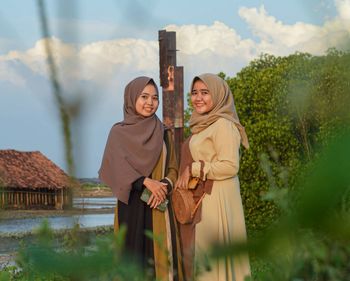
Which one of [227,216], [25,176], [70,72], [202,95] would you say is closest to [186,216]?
[227,216]

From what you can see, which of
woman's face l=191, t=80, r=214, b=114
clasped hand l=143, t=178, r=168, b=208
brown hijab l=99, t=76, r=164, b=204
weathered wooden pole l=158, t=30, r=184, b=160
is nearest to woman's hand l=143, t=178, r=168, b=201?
clasped hand l=143, t=178, r=168, b=208

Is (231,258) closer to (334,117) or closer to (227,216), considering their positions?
(334,117)

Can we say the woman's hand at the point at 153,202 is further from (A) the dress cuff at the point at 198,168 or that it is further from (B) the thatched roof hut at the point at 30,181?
(B) the thatched roof hut at the point at 30,181

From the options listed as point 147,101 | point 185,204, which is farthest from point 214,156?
point 147,101

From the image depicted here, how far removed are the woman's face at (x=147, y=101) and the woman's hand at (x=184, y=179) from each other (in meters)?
0.46

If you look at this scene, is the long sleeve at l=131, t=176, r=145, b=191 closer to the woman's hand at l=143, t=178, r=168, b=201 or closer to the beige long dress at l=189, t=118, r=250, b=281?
the woman's hand at l=143, t=178, r=168, b=201

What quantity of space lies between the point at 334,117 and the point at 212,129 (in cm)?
369

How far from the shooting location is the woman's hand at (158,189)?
13.2 ft

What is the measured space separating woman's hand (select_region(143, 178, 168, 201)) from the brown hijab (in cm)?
11

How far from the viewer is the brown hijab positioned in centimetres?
414

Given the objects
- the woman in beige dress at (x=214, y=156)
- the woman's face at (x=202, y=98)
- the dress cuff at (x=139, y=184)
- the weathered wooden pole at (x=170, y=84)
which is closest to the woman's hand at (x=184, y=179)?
the woman in beige dress at (x=214, y=156)

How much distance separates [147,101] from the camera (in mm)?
4133

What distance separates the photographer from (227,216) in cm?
407

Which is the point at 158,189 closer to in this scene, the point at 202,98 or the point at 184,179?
the point at 184,179
